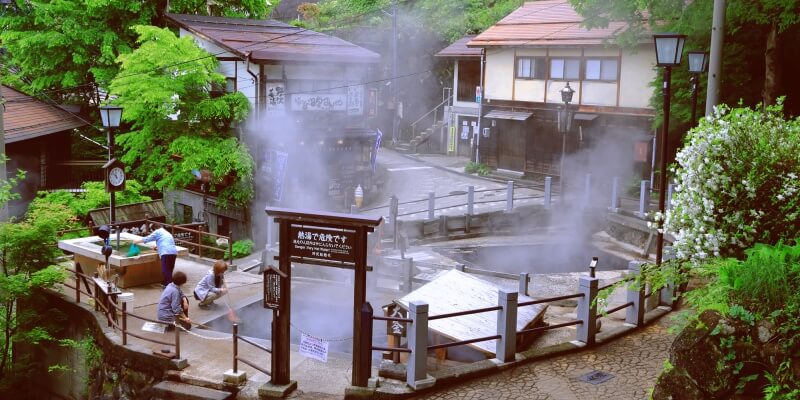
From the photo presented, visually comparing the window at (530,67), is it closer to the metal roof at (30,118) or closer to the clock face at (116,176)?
the metal roof at (30,118)

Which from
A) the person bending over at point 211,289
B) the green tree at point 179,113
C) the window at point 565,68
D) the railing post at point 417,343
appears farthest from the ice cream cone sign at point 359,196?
the railing post at point 417,343

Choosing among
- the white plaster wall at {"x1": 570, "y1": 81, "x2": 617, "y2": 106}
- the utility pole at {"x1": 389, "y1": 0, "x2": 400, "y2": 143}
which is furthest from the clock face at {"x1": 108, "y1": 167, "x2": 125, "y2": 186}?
the utility pole at {"x1": 389, "y1": 0, "x2": 400, "y2": 143}

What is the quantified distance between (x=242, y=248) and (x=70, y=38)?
452 inches

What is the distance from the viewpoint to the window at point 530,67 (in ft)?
120

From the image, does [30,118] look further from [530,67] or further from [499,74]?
[530,67]

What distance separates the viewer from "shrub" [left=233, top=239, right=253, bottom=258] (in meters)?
27.6

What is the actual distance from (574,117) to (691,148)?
82.0 ft

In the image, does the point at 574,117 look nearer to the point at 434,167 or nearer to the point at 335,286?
the point at 434,167

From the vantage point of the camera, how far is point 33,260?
15656mm

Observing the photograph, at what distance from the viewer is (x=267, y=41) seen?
3081 cm

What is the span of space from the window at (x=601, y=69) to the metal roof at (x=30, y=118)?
2200 centimetres

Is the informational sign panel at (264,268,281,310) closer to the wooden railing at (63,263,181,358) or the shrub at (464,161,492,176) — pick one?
the wooden railing at (63,263,181,358)

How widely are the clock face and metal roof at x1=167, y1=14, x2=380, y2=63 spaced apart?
11.7 meters

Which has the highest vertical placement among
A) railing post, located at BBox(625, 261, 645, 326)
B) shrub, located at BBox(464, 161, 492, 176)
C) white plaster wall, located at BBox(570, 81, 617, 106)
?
white plaster wall, located at BBox(570, 81, 617, 106)
